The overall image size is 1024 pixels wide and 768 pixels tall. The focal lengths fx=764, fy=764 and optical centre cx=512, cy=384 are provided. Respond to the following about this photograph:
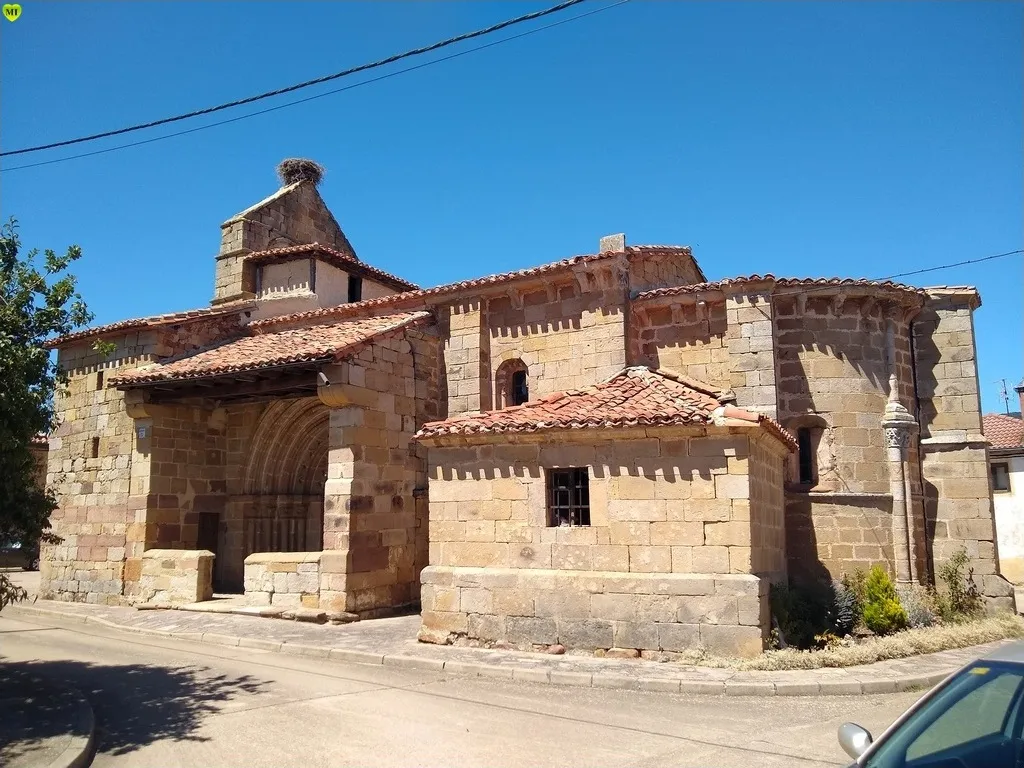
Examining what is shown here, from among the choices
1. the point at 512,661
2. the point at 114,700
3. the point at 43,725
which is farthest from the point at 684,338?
the point at 43,725

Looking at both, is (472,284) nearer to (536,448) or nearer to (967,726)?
(536,448)

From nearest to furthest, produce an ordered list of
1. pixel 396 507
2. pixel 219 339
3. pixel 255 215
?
pixel 396 507, pixel 219 339, pixel 255 215

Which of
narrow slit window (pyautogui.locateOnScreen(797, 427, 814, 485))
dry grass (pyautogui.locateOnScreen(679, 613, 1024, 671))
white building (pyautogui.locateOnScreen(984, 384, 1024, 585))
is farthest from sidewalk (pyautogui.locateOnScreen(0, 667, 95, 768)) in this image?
white building (pyautogui.locateOnScreen(984, 384, 1024, 585))

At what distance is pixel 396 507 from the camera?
14398 mm

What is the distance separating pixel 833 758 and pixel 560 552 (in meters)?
5.03

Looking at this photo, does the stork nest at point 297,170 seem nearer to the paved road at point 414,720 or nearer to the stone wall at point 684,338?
the stone wall at point 684,338

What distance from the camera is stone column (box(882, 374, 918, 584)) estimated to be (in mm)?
12539

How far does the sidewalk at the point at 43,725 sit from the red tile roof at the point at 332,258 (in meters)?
12.0

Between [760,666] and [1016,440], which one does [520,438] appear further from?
[1016,440]

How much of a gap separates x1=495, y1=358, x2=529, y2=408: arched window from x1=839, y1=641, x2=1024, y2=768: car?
486 inches

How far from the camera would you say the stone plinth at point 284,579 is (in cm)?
1333

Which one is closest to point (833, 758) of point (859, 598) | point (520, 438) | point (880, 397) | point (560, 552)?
point (560, 552)

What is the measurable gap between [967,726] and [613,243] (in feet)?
39.3

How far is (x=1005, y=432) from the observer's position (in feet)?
80.5
